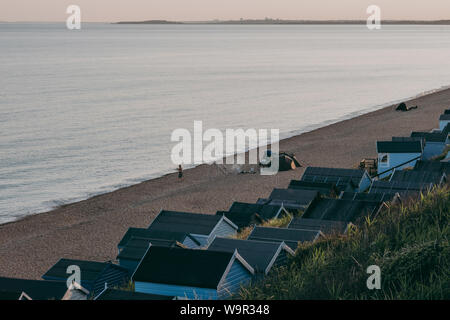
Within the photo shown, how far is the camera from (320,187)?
1227 inches

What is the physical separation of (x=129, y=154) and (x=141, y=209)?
20.4m

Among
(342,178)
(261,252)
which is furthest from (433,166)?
(261,252)

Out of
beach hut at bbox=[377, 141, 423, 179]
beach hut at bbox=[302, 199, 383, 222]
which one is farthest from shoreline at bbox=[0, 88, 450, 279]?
beach hut at bbox=[302, 199, 383, 222]

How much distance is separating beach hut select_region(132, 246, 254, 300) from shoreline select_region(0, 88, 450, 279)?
11.6 meters

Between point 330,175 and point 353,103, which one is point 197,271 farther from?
point 353,103

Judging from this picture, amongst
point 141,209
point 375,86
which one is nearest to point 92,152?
point 141,209

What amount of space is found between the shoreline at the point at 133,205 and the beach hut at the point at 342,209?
9.99 metres

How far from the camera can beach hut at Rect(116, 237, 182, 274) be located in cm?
2270

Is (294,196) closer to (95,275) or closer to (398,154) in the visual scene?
(95,275)

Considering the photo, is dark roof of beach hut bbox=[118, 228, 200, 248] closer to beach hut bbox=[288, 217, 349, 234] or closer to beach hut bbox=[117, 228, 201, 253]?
beach hut bbox=[117, 228, 201, 253]

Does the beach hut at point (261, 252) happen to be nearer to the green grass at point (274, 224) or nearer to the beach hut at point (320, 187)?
the green grass at point (274, 224)

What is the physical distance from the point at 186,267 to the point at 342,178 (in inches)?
706

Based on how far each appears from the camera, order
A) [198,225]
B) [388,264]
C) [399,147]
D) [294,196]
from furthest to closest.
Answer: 1. [399,147]
2. [294,196]
3. [198,225]
4. [388,264]

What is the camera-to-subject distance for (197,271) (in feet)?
52.9
